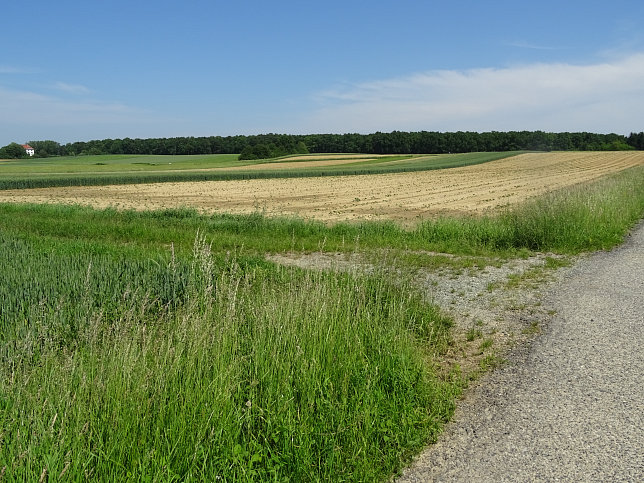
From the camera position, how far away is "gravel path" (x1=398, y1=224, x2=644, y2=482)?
4.69m

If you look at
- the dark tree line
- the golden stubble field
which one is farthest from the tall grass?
the dark tree line

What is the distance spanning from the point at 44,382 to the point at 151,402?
798 millimetres

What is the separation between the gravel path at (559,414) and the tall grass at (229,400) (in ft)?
1.23

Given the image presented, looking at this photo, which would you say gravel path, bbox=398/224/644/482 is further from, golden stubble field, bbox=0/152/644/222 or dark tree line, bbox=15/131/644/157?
dark tree line, bbox=15/131/644/157

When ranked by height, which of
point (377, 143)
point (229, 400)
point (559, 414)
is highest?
point (377, 143)

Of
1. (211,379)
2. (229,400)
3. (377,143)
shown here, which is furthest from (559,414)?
(377,143)

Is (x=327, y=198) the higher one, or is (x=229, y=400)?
(x=229, y=400)

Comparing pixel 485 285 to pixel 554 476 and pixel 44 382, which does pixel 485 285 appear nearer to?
pixel 554 476

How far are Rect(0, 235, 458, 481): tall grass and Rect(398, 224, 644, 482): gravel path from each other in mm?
375

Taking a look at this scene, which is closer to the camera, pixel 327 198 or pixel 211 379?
pixel 211 379

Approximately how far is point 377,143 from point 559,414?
122 m

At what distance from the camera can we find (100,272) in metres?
9.37

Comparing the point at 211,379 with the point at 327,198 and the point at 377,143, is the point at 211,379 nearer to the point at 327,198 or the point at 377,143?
the point at 327,198

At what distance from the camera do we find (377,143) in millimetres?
125438
